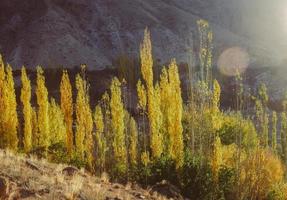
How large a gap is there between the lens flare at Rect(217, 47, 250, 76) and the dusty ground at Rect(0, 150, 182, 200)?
88.7m

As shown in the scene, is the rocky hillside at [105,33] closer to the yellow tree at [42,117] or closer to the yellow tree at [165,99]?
the yellow tree at [42,117]

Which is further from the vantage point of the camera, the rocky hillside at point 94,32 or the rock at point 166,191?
the rocky hillside at point 94,32

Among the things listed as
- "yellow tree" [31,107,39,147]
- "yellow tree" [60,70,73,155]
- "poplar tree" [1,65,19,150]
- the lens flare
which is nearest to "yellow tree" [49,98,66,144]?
"yellow tree" [31,107,39,147]

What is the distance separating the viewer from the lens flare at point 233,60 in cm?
10748

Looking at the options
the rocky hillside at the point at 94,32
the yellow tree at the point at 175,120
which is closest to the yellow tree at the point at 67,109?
the yellow tree at the point at 175,120

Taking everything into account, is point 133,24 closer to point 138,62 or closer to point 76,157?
point 138,62

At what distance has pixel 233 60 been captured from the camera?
124m

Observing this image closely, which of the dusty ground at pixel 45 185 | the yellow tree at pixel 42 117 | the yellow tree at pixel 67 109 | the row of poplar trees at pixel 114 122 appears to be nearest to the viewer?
the dusty ground at pixel 45 185

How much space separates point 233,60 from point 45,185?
114m

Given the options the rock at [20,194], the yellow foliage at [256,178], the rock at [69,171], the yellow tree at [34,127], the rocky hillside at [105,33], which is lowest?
the yellow foliage at [256,178]

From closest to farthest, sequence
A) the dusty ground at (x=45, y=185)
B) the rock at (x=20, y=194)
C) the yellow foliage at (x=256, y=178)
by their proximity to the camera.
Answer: the rock at (x=20, y=194), the dusty ground at (x=45, y=185), the yellow foliage at (x=256, y=178)

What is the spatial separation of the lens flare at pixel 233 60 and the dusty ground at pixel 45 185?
8874cm

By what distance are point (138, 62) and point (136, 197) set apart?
8619 cm

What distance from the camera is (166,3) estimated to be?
154 meters
